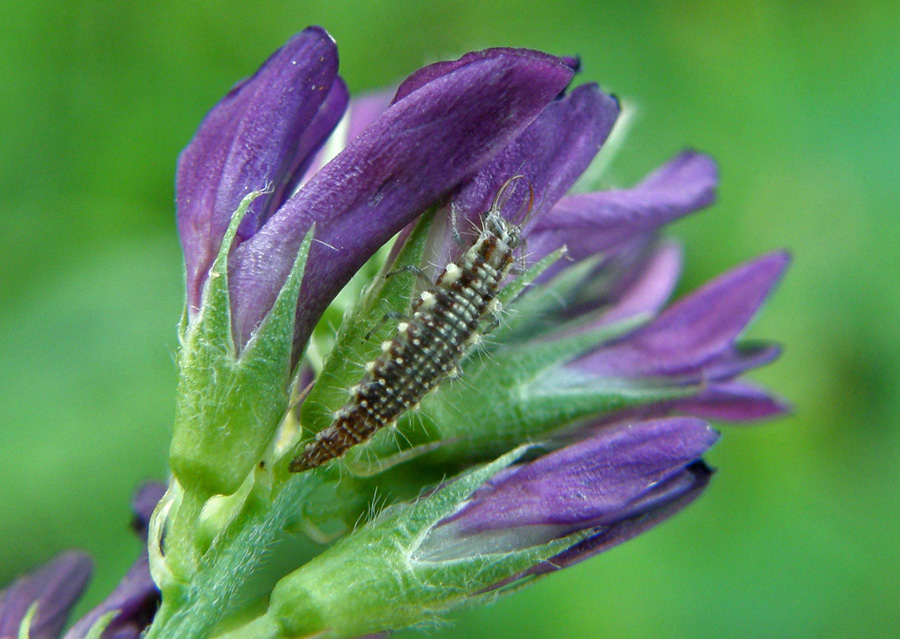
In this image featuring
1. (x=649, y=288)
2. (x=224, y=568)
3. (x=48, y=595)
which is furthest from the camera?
(x=649, y=288)

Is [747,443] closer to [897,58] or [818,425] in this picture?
[818,425]

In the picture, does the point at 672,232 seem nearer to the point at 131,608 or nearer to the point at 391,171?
the point at 391,171

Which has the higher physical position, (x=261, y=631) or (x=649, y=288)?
(x=649, y=288)

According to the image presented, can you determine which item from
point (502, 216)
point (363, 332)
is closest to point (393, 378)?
point (363, 332)

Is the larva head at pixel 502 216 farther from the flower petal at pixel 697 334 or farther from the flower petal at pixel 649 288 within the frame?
the flower petal at pixel 649 288

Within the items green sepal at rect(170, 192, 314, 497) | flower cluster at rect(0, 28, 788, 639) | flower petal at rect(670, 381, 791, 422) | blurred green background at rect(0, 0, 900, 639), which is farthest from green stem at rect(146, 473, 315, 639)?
blurred green background at rect(0, 0, 900, 639)

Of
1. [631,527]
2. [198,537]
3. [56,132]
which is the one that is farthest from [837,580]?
[56,132]

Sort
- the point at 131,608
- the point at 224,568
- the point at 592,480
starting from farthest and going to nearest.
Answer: the point at 131,608, the point at 592,480, the point at 224,568

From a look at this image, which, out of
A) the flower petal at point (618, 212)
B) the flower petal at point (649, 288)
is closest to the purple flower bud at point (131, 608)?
the flower petal at point (618, 212)
